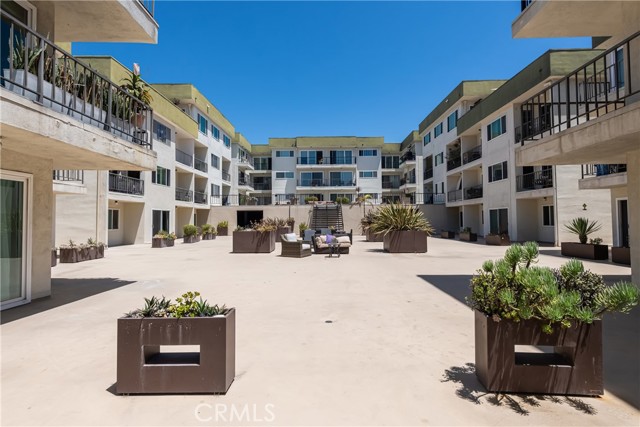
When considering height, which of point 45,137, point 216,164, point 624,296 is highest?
point 216,164

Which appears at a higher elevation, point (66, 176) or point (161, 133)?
point (161, 133)

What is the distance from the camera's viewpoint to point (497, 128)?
1032 inches

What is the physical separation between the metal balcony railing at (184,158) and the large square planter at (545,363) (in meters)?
31.6

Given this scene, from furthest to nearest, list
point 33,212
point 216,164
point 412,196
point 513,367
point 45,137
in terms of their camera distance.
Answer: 1. point 412,196
2. point 216,164
3. point 33,212
4. point 45,137
5. point 513,367

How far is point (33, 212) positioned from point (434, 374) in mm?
8480

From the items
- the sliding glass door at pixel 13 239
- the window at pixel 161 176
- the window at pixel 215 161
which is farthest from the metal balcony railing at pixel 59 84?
the window at pixel 215 161

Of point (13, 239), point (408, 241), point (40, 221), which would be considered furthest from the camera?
point (408, 241)

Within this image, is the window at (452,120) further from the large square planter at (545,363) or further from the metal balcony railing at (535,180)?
the large square planter at (545,363)

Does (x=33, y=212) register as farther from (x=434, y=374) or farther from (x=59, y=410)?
(x=434, y=374)

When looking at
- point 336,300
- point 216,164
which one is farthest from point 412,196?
point 336,300

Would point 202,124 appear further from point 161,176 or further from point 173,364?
point 173,364

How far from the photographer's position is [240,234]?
17625 millimetres

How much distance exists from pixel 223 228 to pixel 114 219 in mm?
11456

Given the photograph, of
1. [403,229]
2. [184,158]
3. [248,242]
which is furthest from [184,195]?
[403,229]
